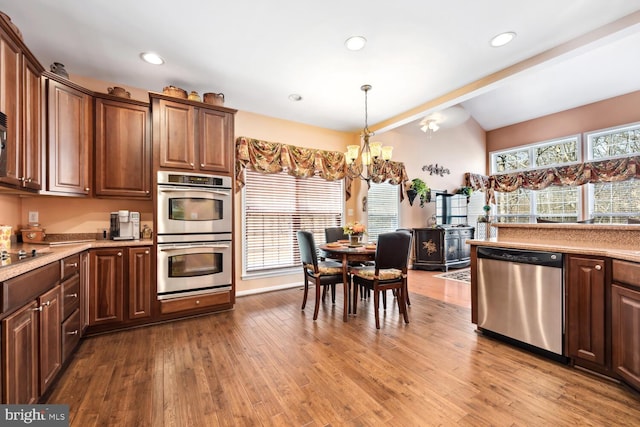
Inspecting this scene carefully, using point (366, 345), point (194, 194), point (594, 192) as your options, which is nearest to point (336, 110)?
point (194, 194)

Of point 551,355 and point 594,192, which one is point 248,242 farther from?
point 594,192

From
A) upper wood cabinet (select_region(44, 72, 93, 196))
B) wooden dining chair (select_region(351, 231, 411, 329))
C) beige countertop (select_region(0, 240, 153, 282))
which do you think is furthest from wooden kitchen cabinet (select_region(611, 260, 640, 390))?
upper wood cabinet (select_region(44, 72, 93, 196))

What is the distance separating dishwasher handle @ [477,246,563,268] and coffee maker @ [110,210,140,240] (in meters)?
3.67

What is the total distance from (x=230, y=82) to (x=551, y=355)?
13.8 feet

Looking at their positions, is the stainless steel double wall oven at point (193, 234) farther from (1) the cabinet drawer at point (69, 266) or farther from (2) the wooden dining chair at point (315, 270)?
(2) the wooden dining chair at point (315, 270)

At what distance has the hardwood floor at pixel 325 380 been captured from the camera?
162 centimetres

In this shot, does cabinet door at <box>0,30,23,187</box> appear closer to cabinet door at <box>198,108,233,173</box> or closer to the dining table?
cabinet door at <box>198,108,233,173</box>

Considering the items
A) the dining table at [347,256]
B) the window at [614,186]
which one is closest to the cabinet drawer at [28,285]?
the dining table at [347,256]

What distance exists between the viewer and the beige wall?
5523 millimetres

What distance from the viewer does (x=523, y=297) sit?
7.69 ft

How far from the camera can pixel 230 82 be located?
334 centimetres

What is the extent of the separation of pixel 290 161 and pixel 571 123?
261 inches

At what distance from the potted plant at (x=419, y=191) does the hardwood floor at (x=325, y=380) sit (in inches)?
137

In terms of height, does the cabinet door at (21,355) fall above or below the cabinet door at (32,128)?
below
